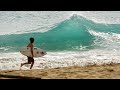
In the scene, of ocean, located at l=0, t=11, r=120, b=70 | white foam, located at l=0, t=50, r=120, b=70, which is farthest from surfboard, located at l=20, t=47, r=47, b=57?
ocean, located at l=0, t=11, r=120, b=70

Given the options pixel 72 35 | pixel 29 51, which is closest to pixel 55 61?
pixel 29 51

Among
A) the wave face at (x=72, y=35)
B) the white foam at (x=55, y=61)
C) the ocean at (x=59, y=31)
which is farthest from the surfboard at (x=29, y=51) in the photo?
the wave face at (x=72, y=35)

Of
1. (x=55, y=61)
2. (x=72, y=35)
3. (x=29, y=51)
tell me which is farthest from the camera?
(x=72, y=35)

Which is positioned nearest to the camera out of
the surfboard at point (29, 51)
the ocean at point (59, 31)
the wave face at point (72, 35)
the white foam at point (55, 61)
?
the surfboard at point (29, 51)

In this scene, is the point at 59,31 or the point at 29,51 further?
the point at 59,31

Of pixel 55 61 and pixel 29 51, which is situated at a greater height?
pixel 29 51

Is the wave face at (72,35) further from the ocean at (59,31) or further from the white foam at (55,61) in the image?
the white foam at (55,61)

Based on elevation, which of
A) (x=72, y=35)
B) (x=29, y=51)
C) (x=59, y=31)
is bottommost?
(x=29, y=51)

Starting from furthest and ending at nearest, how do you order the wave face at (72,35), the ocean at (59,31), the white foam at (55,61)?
the wave face at (72,35)
the ocean at (59,31)
the white foam at (55,61)

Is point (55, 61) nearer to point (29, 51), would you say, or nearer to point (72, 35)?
point (29, 51)

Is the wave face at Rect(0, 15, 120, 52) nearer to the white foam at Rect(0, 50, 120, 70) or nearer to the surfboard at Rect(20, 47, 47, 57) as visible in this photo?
the white foam at Rect(0, 50, 120, 70)
